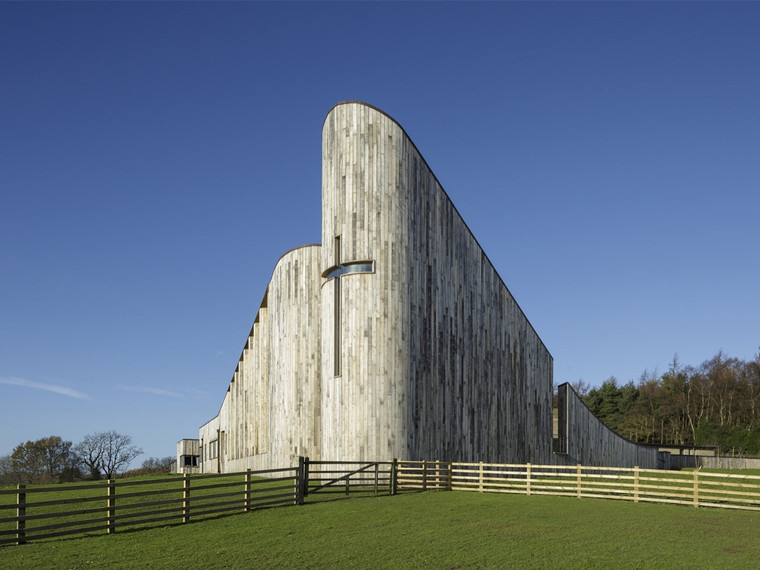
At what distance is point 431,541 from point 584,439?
36.1m

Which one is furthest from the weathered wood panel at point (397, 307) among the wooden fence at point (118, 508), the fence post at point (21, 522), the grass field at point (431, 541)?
the fence post at point (21, 522)

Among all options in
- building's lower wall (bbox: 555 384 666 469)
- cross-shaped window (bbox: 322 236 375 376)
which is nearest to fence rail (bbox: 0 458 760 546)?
cross-shaped window (bbox: 322 236 375 376)

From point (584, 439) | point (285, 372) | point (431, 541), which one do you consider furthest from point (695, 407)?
point (431, 541)

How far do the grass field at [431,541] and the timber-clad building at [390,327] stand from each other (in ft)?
30.9

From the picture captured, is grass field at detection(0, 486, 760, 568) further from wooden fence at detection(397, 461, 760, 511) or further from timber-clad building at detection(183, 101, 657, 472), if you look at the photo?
timber-clad building at detection(183, 101, 657, 472)

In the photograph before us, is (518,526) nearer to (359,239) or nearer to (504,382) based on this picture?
(359,239)

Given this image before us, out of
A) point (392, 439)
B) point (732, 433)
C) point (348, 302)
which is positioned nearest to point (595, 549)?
point (392, 439)

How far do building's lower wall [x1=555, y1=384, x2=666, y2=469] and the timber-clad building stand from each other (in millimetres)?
5769

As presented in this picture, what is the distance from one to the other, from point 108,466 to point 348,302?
184 ft

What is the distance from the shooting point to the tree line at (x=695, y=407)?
277ft

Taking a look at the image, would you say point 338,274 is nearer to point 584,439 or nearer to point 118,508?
point 118,508

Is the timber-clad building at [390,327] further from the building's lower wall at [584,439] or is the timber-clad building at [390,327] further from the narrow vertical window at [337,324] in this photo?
the building's lower wall at [584,439]

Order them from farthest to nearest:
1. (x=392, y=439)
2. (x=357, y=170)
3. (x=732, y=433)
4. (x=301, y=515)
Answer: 1. (x=732, y=433)
2. (x=357, y=170)
3. (x=392, y=439)
4. (x=301, y=515)

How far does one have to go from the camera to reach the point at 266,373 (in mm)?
44906
